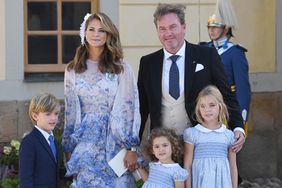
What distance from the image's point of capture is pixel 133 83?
16.4ft

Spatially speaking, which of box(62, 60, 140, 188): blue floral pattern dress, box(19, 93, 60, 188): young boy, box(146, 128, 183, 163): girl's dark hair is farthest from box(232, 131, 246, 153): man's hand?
box(19, 93, 60, 188): young boy

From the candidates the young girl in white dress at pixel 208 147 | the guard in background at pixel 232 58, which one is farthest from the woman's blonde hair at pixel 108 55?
the guard in background at pixel 232 58

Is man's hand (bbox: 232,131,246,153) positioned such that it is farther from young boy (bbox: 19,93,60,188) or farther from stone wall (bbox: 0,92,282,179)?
stone wall (bbox: 0,92,282,179)

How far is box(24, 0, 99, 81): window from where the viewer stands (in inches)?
328

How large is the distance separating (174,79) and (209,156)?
1.72 ft

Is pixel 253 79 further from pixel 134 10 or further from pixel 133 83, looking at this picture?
pixel 133 83

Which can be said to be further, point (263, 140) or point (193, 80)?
point (263, 140)

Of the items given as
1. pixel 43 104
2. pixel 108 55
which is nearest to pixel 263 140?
pixel 108 55

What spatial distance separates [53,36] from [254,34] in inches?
88.0

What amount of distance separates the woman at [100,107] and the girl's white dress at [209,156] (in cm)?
Result: 40

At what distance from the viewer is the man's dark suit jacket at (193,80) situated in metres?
4.88

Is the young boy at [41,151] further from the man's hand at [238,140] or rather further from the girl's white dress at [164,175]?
the man's hand at [238,140]

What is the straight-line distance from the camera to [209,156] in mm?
4840

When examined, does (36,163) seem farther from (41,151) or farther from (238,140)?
(238,140)
